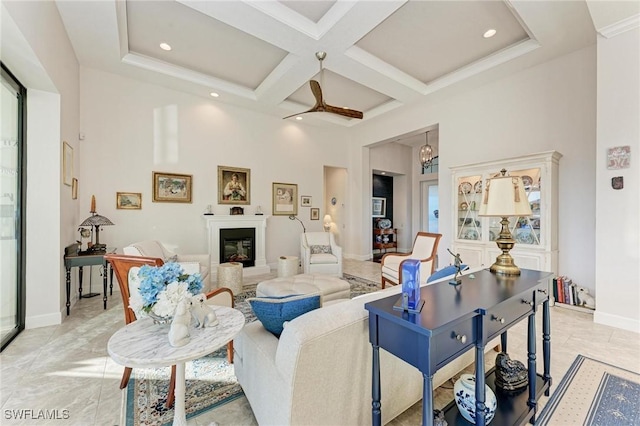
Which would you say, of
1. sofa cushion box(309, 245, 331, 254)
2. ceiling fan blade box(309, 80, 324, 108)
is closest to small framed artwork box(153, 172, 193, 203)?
sofa cushion box(309, 245, 331, 254)

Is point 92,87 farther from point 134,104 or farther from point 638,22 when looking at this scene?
point 638,22

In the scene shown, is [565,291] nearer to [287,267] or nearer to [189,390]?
[287,267]

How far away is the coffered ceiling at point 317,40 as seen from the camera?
2.94 metres

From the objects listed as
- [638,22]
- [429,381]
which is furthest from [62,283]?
[638,22]

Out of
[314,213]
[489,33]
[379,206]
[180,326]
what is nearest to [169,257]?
[180,326]

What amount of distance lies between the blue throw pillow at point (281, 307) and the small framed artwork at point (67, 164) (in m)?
3.27

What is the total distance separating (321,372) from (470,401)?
0.91 meters

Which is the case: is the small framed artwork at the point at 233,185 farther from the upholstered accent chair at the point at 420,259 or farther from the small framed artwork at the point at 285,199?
the upholstered accent chair at the point at 420,259

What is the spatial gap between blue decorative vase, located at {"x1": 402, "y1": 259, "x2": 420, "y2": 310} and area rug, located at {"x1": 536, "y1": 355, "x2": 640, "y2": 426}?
1260 mm

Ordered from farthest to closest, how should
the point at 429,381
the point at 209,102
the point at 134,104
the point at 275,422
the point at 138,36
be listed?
1. the point at 209,102
2. the point at 134,104
3. the point at 138,36
4. the point at 275,422
5. the point at 429,381

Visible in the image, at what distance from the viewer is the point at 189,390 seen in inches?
73.6

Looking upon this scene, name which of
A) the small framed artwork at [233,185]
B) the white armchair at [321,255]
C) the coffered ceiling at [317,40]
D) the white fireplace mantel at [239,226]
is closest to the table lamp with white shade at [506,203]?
the coffered ceiling at [317,40]

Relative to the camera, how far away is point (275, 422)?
126 centimetres

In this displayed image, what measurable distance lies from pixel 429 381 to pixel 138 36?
480 centimetres
